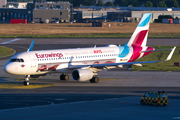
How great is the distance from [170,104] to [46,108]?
1207cm

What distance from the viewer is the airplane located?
43.5 meters

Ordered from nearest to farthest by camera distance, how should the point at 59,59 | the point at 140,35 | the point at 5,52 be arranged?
the point at 59,59 → the point at 140,35 → the point at 5,52

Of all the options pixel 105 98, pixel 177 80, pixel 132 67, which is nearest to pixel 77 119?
pixel 105 98

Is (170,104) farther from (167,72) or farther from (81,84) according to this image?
(167,72)

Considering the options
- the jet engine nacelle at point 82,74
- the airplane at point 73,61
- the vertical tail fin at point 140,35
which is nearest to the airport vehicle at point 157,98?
the jet engine nacelle at point 82,74

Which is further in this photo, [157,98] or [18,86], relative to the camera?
[18,86]

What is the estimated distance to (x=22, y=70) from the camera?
43.3 meters

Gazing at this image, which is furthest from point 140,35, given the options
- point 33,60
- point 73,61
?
point 33,60

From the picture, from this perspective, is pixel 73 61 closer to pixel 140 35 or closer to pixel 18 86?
pixel 18 86

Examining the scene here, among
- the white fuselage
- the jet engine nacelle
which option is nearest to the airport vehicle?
the jet engine nacelle

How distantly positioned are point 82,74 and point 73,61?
4.07 meters

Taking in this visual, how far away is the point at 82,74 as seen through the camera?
43.4 m

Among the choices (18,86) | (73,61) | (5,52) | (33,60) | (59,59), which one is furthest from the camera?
(5,52)

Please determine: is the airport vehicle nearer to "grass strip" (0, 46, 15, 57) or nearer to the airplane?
the airplane
